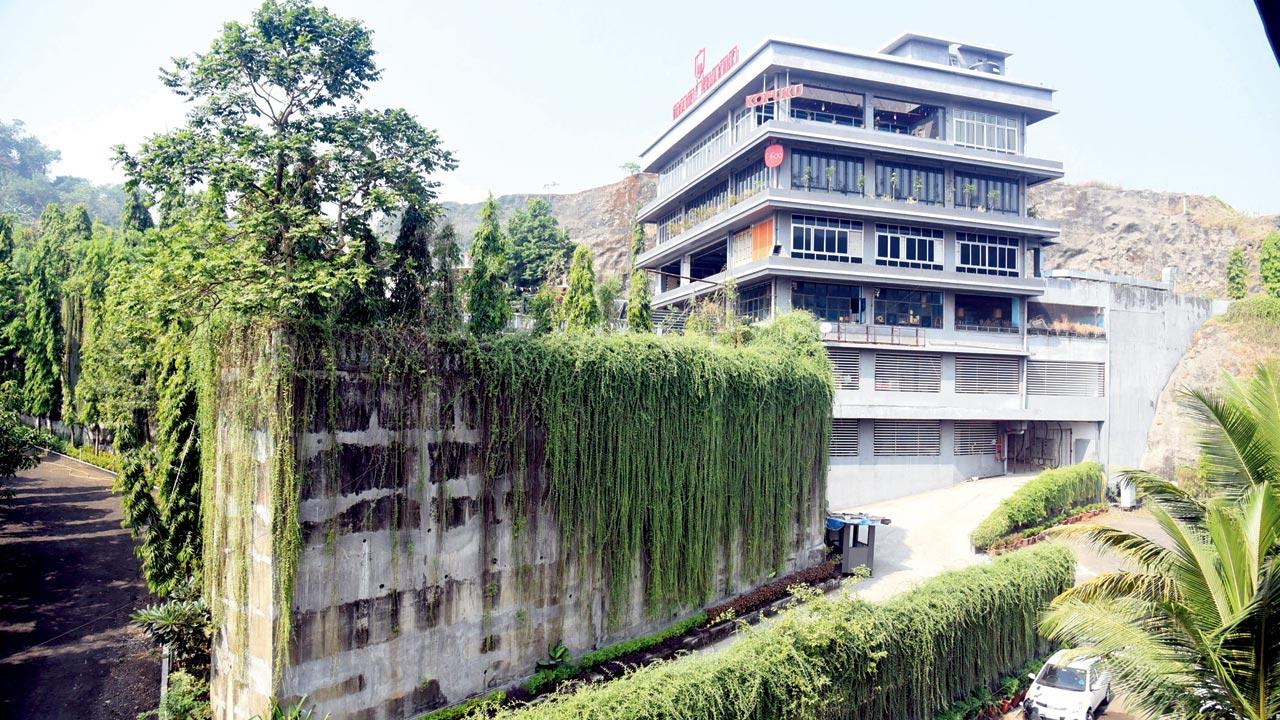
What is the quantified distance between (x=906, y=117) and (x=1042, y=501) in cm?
1746

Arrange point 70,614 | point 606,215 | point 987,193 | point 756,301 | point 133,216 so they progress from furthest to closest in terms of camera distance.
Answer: point 606,215 → point 133,216 → point 987,193 → point 756,301 → point 70,614

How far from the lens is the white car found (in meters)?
13.5

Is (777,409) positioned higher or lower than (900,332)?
lower

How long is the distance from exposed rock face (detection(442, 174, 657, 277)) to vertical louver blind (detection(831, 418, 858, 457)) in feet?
98.2

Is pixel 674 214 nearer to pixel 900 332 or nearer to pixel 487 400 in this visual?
pixel 900 332

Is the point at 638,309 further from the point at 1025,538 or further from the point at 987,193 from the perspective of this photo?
the point at 987,193

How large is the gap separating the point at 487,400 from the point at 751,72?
2103cm

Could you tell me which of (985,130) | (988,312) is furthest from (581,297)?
(985,130)

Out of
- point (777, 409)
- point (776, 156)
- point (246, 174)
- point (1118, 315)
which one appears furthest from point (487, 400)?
point (1118, 315)

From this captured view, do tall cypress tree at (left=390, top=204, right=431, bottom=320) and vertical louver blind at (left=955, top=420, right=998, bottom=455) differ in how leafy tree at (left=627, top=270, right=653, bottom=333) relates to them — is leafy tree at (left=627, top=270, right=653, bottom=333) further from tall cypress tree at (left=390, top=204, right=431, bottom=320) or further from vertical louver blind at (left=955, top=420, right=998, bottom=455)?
vertical louver blind at (left=955, top=420, right=998, bottom=455)

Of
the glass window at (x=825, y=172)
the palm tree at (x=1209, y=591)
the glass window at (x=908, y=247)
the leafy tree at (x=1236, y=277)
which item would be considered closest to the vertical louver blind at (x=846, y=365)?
the glass window at (x=908, y=247)

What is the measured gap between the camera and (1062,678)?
46.3 ft

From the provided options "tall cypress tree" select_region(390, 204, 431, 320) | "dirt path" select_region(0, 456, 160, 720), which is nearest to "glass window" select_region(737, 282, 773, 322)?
"tall cypress tree" select_region(390, 204, 431, 320)

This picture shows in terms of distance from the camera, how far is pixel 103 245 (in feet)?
93.5
